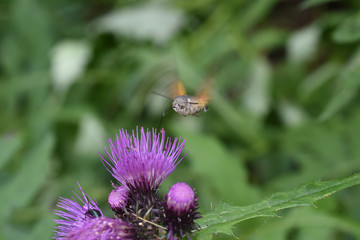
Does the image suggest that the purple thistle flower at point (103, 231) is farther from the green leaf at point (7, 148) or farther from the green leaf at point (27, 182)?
the green leaf at point (7, 148)

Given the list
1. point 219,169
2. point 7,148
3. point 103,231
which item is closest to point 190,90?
point 219,169

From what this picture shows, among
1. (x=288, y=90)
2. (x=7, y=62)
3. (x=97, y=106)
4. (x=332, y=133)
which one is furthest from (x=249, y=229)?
(x=7, y=62)

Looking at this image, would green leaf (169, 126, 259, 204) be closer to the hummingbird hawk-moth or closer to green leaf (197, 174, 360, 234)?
the hummingbird hawk-moth

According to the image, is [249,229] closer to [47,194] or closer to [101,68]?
[47,194]

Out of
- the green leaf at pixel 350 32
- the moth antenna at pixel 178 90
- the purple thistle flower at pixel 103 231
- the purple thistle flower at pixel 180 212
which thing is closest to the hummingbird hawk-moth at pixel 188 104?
the moth antenna at pixel 178 90

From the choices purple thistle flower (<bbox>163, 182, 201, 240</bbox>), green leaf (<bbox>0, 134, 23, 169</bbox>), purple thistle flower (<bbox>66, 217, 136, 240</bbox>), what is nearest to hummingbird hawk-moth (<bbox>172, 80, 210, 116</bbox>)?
purple thistle flower (<bbox>163, 182, 201, 240</bbox>)
